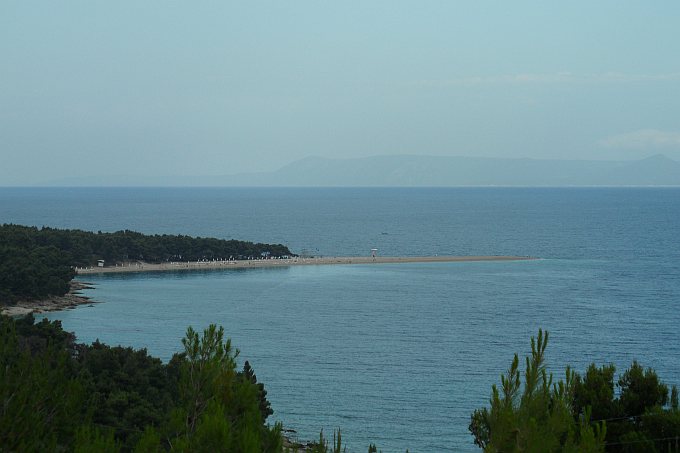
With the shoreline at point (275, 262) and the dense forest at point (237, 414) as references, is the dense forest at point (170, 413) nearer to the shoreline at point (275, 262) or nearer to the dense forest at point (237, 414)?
the dense forest at point (237, 414)

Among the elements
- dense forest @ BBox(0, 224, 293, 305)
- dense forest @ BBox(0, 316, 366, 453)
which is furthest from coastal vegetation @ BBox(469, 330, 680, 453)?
dense forest @ BBox(0, 224, 293, 305)

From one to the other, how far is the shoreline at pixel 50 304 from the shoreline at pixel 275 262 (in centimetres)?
1676

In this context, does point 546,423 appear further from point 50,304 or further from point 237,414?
point 50,304

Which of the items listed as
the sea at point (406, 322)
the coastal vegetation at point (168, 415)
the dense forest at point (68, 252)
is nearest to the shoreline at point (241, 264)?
the dense forest at point (68, 252)

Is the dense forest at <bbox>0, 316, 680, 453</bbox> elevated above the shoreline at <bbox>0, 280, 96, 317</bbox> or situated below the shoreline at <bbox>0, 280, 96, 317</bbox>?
above

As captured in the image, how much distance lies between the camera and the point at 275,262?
3425 inches

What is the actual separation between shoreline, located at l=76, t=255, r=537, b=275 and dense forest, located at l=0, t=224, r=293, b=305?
1.57 meters

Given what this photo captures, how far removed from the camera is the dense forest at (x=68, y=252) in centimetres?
5512

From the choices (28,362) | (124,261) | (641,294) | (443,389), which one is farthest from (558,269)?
(28,362)

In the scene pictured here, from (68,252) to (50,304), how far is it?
2057 centimetres

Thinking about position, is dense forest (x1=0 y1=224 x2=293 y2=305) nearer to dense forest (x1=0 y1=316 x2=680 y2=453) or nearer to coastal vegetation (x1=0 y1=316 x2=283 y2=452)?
dense forest (x1=0 y1=316 x2=680 y2=453)

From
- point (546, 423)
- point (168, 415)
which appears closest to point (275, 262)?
point (168, 415)

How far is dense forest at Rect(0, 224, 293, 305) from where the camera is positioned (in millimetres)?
55125

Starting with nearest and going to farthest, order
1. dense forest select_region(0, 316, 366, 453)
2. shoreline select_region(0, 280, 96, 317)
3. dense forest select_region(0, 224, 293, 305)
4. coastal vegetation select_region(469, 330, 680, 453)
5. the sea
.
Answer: coastal vegetation select_region(469, 330, 680, 453)
dense forest select_region(0, 316, 366, 453)
the sea
shoreline select_region(0, 280, 96, 317)
dense forest select_region(0, 224, 293, 305)
